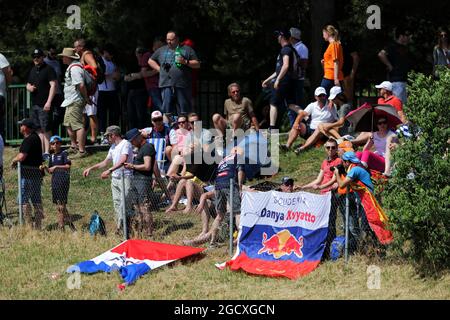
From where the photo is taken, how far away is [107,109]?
24219 millimetres

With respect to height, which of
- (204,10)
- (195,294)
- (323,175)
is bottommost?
Answer: (195,294)

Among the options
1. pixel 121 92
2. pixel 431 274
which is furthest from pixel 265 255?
pixel 121 92

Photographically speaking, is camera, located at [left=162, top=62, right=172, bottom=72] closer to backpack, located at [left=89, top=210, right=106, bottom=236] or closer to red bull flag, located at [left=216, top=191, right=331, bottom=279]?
backpack, located at [left=89, top=210, right=106, bottom=236]

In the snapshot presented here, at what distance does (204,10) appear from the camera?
1025 inches

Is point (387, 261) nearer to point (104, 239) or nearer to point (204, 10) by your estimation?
point (104, 239)

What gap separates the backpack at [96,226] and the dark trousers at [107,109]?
574 cm

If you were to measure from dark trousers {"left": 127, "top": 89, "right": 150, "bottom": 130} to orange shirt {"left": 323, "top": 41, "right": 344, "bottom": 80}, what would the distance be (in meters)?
3.93

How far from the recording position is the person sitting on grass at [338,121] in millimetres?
20719

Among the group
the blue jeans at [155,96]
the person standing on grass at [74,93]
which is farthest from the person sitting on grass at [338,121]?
the person standing on grass at [74,93]

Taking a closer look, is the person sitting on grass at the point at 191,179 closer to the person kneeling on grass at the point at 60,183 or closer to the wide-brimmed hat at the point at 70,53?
the person kneeling on grass at the point at 60,183

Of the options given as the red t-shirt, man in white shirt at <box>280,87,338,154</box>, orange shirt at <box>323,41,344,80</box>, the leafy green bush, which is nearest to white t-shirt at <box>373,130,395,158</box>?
the red t-shirt

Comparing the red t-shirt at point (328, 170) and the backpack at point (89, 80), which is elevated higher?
the backpack at point (89, 80)
